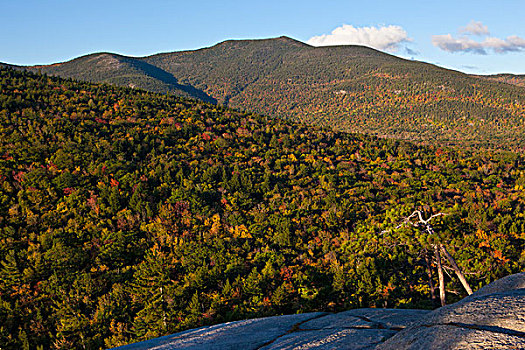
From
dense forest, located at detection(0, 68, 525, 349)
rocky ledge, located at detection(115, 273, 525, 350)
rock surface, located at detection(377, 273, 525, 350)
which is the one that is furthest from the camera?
dense forest, located at detection(0, 68, 525, 349)

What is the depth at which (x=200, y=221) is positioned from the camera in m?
41.6

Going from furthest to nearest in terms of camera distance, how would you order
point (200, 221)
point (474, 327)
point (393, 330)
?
point (200, 221) → point (393, 330) → point (474, 327)

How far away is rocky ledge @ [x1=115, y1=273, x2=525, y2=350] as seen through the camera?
14.7 ft

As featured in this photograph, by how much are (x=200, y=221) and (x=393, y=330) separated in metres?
36.3

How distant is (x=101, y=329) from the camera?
26344mm

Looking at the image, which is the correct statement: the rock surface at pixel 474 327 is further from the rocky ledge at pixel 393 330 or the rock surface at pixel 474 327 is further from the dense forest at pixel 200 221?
the dense forest at pixel 200 221

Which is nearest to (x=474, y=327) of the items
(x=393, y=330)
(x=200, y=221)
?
(x=393, y=330)

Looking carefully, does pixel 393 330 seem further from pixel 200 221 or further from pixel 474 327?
pixel 200 221

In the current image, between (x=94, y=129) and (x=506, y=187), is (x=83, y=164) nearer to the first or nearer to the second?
(x=94, y=129)

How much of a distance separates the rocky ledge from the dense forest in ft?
7.23

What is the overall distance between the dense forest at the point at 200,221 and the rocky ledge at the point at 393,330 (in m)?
2.20

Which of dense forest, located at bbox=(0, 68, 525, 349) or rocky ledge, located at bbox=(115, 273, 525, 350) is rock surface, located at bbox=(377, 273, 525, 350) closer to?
rocky ledge, located at bbox=(115, 273, 525, 350)

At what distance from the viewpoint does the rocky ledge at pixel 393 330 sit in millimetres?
4488

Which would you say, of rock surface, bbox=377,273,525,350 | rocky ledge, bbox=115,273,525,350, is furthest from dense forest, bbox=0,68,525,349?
rock surface, bbox=377,273,525,350
